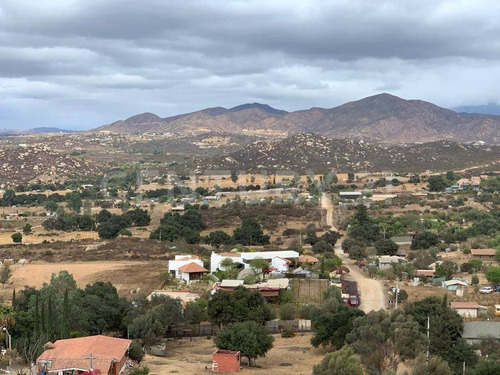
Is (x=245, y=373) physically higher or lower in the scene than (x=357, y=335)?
lower

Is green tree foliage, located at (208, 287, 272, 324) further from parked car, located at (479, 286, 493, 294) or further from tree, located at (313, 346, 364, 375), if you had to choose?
parked car, located at (479, 286, 493, 294)

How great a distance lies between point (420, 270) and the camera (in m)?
41.3

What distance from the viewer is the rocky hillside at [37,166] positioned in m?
113

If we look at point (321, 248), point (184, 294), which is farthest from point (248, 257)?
point (184, 294)

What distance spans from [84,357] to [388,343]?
34.4 feet

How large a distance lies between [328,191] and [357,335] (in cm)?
6959

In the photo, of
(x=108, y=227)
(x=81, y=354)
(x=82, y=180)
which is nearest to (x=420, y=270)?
(x=81, y=354)

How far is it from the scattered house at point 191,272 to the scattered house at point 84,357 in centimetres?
1692

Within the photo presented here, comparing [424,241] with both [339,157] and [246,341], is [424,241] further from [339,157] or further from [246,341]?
[339,157]

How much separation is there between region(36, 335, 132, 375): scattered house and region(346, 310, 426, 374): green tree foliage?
27.4ft

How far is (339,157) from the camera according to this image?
12538 centimetres

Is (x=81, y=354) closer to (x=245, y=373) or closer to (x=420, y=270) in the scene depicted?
(x=245, y=373)

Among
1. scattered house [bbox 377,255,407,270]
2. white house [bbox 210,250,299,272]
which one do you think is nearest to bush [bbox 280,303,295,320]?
white house [bbox 210,250,299,272]

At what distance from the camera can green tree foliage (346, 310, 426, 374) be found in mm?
21406
